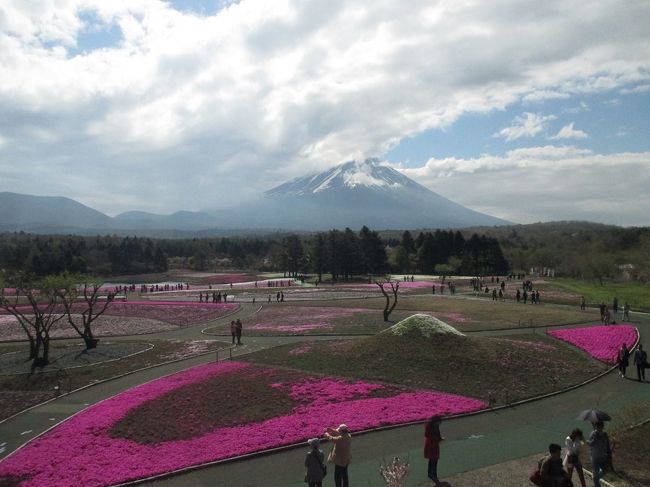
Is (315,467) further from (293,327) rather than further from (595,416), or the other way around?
(293,327)

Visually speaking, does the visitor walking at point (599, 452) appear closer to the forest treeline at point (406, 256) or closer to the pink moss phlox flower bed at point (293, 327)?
the pink moss phlox flower bed at point (293, 327)

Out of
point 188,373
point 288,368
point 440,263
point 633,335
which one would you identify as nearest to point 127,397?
point 188,373

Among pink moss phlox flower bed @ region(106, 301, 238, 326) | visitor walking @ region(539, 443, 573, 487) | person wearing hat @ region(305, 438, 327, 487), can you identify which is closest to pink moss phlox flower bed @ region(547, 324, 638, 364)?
visitor walking @ region(539, 443, 573, 487)

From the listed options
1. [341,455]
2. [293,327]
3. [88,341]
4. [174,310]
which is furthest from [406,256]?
[341,455]

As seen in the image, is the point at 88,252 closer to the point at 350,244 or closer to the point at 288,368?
the point at 350,244

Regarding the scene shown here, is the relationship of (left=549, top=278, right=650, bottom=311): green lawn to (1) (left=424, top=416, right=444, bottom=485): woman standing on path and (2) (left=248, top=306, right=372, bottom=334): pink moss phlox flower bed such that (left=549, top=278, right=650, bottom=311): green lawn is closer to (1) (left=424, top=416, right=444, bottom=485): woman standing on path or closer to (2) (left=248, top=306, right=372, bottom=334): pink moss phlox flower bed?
(2) (left=248, top=306, right=372, bottom=334): pink moss phlox flower bed

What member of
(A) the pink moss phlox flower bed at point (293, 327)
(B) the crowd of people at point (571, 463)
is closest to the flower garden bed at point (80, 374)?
(A) the pink moss phlox flower bed at point (293, 327)

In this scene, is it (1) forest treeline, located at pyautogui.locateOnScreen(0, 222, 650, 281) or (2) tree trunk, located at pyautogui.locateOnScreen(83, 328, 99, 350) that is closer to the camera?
(2) tree trunk, located at pyautogui.locateOnScreen(83, 328, 99, 350)
